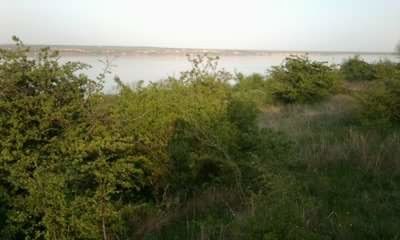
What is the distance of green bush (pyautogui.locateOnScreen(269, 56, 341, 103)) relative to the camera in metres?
22.5

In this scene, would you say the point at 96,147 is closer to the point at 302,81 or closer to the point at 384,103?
the point at 384,103

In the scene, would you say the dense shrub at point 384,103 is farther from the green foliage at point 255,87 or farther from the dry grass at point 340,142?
the green foliage at point 255,87

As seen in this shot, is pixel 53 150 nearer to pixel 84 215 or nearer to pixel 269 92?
pixel 84 215

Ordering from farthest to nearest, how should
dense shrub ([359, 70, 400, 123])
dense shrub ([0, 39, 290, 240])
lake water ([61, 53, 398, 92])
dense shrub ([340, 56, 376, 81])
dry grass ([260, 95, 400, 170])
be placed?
dense shrub ([340, 56, 376, 81]) < lake water ([61, 53, 398, 92]) < dense shrub ([359, 70, 400, 123]) < dry grass ([260, 95, 400, 170]) < dense shrub ([0, 39, 290, 240])

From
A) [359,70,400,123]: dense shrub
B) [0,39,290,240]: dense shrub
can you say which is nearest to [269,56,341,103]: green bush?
[359,70,400,123]: dense shrub

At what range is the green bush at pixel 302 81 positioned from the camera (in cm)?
2255

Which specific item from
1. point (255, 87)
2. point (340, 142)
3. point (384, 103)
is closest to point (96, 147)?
point (340, 142)

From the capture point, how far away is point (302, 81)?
22812 mm

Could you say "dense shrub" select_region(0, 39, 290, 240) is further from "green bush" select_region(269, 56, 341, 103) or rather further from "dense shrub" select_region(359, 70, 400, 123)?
"green bush" select_region(269, 56, 341, 103)

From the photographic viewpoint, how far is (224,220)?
21.4 feet

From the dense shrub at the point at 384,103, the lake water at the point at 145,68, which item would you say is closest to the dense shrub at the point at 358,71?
the lake water at the point at 145,68

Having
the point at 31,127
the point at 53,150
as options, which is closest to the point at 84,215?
the point at 53,150

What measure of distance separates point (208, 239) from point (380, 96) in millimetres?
9805

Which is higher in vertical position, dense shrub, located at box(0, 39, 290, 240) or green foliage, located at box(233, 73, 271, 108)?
dense shrub, located at box(0, 39, 290, 240)
